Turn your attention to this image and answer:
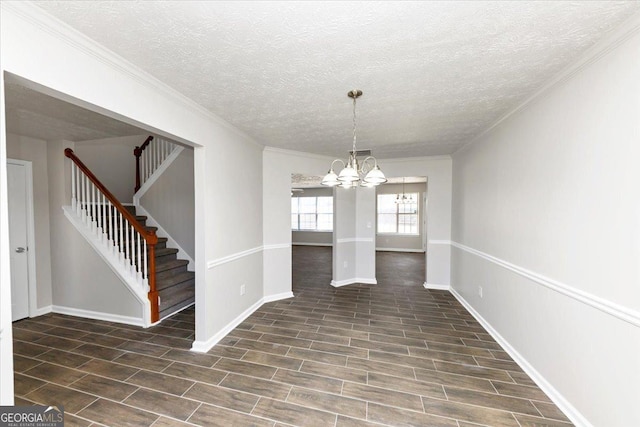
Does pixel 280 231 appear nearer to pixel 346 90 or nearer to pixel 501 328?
pixel 346 90

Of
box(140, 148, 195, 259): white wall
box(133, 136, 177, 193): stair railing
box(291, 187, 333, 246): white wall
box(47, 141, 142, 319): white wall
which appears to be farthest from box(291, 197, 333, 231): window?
box(47, 141, 142, 319): white wall

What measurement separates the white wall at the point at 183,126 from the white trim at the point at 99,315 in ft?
3.90

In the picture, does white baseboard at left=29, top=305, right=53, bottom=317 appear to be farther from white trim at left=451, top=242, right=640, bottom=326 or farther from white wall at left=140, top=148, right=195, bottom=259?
white trim at left=451, top=242, right=640, bottom=326

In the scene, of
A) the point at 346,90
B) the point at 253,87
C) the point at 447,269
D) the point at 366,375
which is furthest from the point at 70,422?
the point at 447,269

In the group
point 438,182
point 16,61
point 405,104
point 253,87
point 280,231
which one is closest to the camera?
point 16,61

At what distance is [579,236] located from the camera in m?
1.69

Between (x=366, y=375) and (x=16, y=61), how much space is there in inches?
119

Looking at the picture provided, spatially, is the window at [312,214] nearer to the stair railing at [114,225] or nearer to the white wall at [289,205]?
the white wall at [289,205]

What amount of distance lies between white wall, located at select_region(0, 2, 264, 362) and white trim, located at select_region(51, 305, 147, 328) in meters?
1.19

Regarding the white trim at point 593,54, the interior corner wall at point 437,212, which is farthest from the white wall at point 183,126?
the white trim at point 593,54

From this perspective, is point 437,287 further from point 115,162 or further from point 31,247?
point 115,162

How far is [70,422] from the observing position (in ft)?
5.55

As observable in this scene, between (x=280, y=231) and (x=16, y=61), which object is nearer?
(x=16, y=61)

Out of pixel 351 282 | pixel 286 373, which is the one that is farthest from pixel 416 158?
pixel 286 373
